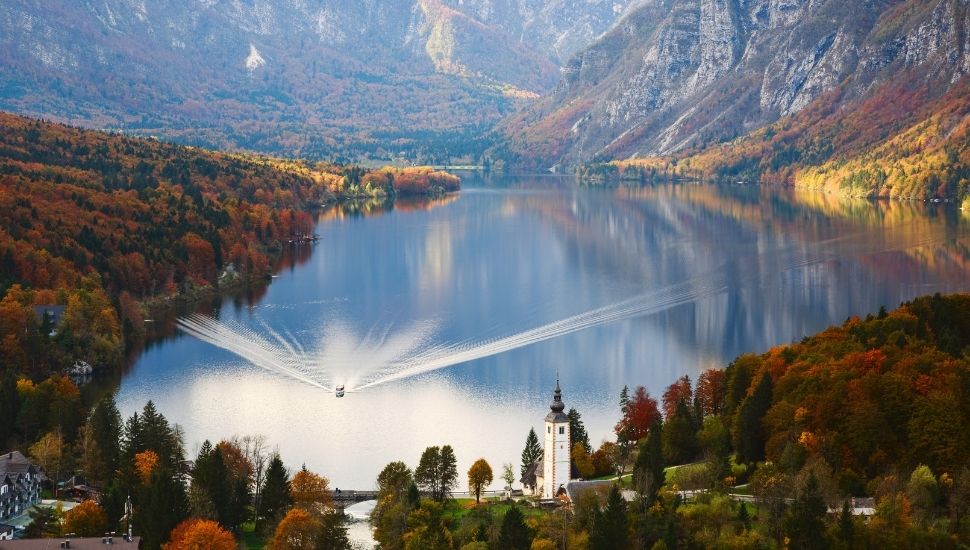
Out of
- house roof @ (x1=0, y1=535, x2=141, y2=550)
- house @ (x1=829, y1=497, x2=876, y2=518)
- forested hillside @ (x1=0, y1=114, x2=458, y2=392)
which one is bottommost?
house roof @ (x1=0, y1=535, x2=141, y2=550)

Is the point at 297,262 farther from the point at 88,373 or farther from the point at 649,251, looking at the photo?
the point at 88,373

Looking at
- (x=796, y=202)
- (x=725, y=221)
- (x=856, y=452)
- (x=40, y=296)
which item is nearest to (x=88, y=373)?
(x=40, y=296)

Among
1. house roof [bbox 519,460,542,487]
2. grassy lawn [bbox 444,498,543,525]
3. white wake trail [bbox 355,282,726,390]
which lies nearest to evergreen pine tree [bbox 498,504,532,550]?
grassy lawn [bbox 444,498,543,525]

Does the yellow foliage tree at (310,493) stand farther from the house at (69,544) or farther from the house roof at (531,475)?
the house at (69,544)

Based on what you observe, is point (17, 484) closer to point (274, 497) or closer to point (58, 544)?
point (58, 544)

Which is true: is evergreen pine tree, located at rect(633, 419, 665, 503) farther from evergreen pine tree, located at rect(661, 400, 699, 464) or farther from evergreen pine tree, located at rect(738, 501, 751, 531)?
evergreen pine tree, located at rect(738, 501, 751, 531)

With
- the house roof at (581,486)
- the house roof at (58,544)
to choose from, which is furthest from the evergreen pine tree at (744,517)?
the house roof at (58,544)
